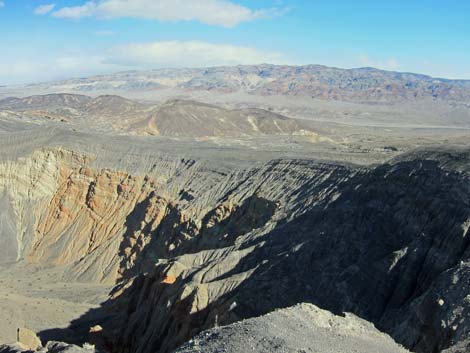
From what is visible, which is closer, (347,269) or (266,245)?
(347,269)

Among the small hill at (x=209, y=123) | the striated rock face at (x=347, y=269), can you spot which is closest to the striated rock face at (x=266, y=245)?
the striated rock face at (x=347, y=269)

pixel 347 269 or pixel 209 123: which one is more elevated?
pixel 209 123

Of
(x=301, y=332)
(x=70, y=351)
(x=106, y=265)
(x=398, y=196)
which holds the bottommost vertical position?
(x=106, y=265)

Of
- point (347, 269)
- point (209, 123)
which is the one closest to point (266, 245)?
point (347, 269)

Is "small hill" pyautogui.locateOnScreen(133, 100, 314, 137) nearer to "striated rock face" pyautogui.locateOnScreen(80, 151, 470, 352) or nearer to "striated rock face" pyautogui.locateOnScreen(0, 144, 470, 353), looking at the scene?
"striated rock face" pyautogui.locateOnScreen(0, 144, 470, 353)

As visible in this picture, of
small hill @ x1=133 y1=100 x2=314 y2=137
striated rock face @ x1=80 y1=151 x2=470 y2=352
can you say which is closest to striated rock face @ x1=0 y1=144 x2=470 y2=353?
striated rock face @ x1=80 y1=151 x2=470 y2=352

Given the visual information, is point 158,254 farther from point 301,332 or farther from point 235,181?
point 301,332

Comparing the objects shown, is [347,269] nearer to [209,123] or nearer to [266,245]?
[266,245]

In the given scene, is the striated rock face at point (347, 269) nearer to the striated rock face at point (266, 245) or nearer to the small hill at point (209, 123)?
the striated rock face at point (266, 245)

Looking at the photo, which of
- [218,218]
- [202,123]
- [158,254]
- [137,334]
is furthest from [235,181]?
[202,123]
